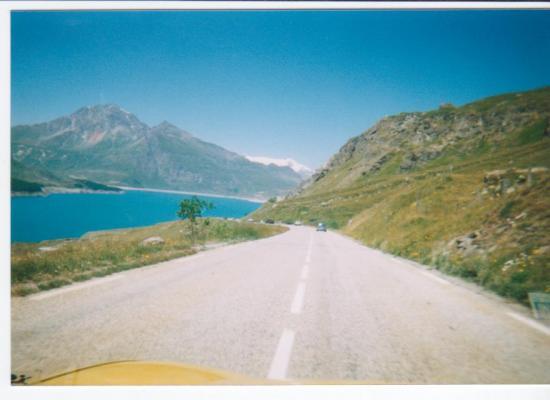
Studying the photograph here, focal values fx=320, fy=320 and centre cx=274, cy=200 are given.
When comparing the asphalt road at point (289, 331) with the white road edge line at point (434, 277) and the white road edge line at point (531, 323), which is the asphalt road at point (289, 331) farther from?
the white road edge line at point (434, 277)

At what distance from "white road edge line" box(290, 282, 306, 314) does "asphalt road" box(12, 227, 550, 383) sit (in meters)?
0.04

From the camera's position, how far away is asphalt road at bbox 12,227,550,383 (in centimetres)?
363

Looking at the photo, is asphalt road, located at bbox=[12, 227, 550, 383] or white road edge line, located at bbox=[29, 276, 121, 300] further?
white road edge line, located at bbox=[29, 276, 121, 300]

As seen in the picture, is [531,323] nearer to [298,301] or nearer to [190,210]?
[298,301]

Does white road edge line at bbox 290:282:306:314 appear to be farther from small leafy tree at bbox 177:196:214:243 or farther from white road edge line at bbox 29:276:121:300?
small leafy tree at bbox 177:196:214:243

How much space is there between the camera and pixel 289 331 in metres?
4.66

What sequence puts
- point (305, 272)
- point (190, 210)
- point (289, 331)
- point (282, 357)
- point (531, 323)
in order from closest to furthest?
1. point (282, 357)
2. point (289, 331)
3. point (531, 323)
4. point (305, 272)
5. point (190, 210)

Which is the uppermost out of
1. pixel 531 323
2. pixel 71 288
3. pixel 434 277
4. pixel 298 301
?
pixel 531 323

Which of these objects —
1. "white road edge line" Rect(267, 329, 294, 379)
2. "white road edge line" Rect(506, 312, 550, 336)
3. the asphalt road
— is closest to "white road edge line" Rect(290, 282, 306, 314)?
the asphalt road

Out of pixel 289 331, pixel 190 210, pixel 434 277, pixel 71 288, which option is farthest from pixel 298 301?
pixel 190 210

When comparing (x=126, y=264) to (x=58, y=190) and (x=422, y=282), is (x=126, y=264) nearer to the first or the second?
(x=422, y=282)

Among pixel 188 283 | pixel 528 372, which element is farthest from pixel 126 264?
pixel 528 372

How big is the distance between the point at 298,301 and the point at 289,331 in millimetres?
1789
